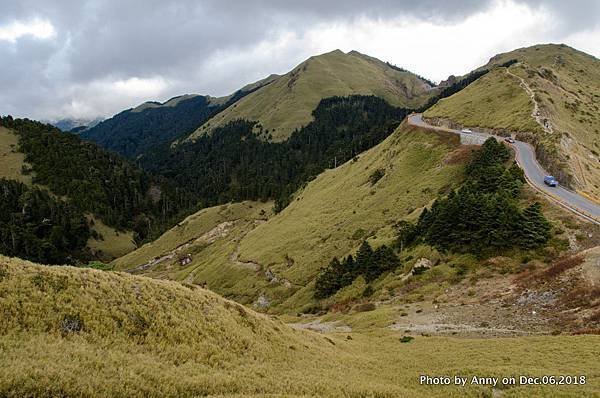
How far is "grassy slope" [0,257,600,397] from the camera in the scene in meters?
14.3

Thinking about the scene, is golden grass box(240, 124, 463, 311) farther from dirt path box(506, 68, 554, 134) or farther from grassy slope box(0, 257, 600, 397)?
grassy slope box(0, 257, 600, 397)

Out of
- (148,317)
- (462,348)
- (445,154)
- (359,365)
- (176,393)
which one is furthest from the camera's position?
(445,154)

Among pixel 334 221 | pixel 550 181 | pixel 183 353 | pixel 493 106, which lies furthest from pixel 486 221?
pixel 493 106

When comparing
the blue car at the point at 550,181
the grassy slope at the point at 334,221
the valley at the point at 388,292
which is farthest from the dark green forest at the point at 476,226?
the grassy slope at the point at 334,221

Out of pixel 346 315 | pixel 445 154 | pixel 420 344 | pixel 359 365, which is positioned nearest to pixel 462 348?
pixel 420 344

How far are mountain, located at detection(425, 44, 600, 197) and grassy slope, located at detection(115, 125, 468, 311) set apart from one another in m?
15.6

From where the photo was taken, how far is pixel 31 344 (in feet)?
50.1

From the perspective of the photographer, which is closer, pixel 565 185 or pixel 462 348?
pixel 462 348

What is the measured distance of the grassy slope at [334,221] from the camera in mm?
77812

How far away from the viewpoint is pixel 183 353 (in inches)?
749

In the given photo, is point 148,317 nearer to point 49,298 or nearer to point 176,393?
point 49,298

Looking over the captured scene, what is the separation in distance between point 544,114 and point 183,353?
99124 mm

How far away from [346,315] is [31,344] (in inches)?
1666

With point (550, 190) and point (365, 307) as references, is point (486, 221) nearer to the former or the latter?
point (550, 190)
